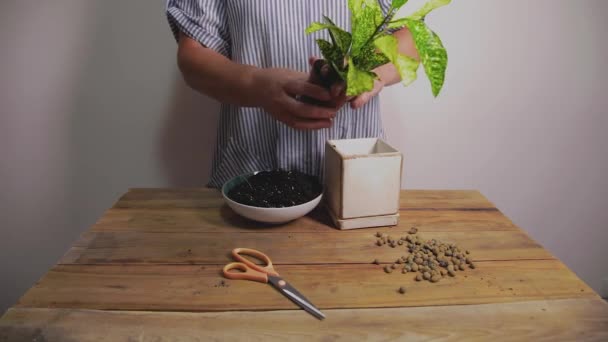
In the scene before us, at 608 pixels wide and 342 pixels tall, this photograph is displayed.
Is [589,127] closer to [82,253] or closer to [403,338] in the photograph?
[403,338]

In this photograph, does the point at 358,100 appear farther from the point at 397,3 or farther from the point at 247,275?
the point at 247,275

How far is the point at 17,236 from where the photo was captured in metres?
1.66

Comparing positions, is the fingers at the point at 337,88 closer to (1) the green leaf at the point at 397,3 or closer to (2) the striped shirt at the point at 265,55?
(1) the green leaf at the point at 397,3

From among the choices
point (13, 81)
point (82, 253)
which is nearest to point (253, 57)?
point (82, 253)

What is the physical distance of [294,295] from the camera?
675 mm

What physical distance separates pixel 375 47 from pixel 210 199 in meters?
0.60

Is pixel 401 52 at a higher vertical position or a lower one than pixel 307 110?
higher

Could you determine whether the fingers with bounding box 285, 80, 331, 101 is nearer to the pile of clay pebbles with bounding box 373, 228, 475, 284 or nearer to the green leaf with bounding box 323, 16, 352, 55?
the green leaf with bounding box 323, 16, 352, 55

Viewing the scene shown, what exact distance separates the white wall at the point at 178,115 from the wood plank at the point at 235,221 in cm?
64

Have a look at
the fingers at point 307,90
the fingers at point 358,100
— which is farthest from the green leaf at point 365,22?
the fingers at point 358,100

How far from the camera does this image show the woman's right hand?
2.67 ft

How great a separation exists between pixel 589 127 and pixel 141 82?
6.20 feet

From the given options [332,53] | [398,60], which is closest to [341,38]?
[332,53]

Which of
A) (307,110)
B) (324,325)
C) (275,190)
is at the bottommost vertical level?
(324,325)
